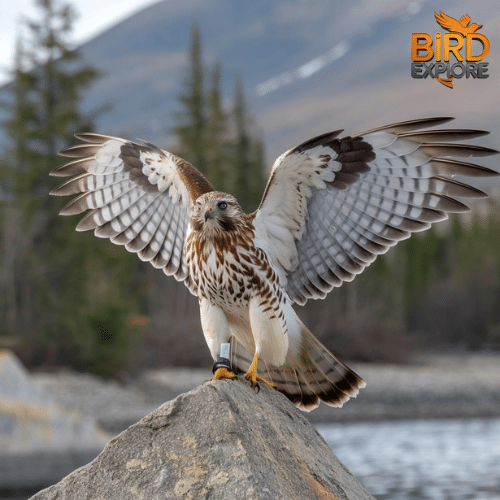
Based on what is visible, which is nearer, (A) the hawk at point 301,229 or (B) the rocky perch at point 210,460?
(B) the rocky perch at point 210,460

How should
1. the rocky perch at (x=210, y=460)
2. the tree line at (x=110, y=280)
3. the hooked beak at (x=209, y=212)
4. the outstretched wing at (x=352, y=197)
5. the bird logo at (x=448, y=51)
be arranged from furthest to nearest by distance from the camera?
the tree line at (x=110, y=280) → the bird logo at (x=448, y=51) → the outstretched wing at (x=352, y=197) → the hooked beak at (x=209, y=212) → the rocky perch at (x=210, y=460)

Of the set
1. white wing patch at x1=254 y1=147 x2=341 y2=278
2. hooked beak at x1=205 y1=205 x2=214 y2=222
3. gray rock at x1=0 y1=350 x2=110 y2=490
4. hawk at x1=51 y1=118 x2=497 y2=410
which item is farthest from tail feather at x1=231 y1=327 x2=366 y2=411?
gray rock at x1=0 y1=350 x2=110 y2=490

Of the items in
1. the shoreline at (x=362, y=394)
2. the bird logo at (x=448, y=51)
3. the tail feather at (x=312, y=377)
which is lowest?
the shoreline at (x=362, y=394)

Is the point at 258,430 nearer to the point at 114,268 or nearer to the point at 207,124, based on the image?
the point at 114,268

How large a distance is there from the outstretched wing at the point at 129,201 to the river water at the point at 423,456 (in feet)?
34.2

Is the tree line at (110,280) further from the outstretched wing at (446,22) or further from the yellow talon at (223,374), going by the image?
the yellow talon at (223,374)

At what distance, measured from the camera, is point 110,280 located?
101 ft

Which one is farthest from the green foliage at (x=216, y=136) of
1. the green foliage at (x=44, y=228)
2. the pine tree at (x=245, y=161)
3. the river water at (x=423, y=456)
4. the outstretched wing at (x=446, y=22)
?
the outstretched wing at (x=446, y=22)

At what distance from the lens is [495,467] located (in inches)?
717

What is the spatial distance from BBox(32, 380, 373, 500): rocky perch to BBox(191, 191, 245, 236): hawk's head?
0.99 m

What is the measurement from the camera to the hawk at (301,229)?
5215 mm

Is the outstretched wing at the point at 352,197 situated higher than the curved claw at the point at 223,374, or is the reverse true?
the outstretched wing at the point at 352,197

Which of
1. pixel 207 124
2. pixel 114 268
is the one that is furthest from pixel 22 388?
pixel 207 124

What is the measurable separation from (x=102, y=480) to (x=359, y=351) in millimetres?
36363
